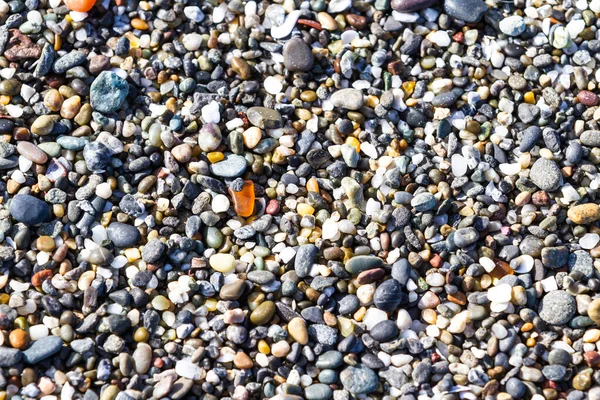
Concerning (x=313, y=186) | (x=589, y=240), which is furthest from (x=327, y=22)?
(x=589, y=240)

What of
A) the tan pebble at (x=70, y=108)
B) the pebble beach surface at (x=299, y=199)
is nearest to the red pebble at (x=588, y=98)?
the pebble beach surface at (x=299, y=199)

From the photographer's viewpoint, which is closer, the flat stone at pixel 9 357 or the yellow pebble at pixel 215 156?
the flat stone at pixel 9 357

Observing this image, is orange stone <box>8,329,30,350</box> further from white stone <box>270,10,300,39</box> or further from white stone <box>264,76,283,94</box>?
white stone <box>270,10,300,39</box>

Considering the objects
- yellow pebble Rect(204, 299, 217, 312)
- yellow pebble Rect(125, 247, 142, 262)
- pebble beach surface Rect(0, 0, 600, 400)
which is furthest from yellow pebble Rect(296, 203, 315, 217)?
yellow pebble Rect(125, 247, 142, 262)

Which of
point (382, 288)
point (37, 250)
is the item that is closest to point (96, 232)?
point (37, 250)

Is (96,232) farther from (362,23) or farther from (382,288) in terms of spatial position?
(362,23)

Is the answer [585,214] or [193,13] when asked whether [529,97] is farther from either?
[193,13]

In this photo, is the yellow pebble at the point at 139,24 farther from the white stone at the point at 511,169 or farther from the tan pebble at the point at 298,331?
the white stone at the point at 511,169
